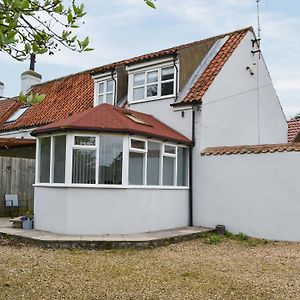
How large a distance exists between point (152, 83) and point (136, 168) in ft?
15.1

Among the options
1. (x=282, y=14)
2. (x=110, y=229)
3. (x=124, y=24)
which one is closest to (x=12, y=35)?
(x=124, y=24)

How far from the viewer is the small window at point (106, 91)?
17.0m

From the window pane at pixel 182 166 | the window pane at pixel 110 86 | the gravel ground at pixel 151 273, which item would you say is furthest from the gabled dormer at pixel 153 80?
the gravel ground at pixel 151 273

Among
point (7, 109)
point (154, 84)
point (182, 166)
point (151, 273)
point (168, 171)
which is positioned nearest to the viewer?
point (151, 273)

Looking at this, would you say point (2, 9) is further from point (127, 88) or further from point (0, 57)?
point (127, 88)

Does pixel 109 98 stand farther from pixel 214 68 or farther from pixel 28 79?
pixel 28 79

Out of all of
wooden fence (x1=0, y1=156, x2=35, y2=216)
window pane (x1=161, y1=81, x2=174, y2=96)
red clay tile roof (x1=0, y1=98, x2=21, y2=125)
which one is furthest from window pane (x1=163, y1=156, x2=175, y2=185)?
red clay tile roof (x1=0, y1=98, x2=21, y2=125)

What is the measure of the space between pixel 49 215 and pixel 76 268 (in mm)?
4240

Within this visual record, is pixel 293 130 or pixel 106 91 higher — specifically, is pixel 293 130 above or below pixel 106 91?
below

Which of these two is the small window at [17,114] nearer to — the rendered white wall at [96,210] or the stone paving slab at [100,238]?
the rendered white wall at [96,210]

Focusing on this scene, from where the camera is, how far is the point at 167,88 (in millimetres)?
14938

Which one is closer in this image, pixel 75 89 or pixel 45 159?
pixel 45 159

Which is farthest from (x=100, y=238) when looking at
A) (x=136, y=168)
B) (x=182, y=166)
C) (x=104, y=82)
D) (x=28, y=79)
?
(x=28, y=79)

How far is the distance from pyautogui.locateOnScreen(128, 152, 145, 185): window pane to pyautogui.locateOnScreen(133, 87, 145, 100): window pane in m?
4.18
